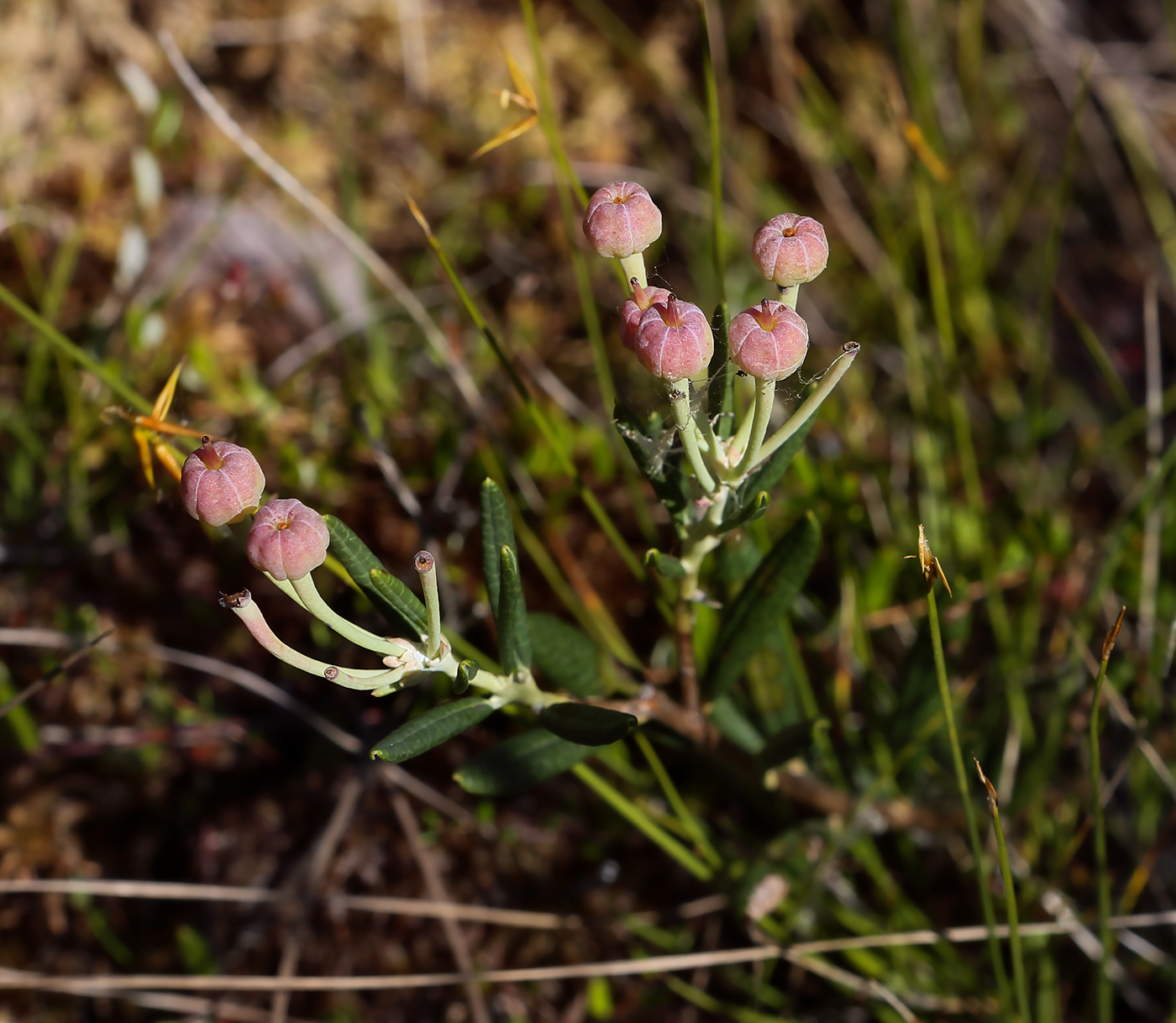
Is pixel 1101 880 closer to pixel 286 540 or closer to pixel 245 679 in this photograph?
pixel 286 540

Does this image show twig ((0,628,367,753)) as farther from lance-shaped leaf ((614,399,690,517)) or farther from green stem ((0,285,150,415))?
lance-shaped leaf ((614,399,690,517))

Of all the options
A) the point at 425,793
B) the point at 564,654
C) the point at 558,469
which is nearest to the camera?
the point at 564,654

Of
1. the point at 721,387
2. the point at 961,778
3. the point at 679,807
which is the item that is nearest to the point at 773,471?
the point at 721,387

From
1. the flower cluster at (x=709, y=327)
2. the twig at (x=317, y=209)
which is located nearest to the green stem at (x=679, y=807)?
the flower cluster at (x=709, y=327)

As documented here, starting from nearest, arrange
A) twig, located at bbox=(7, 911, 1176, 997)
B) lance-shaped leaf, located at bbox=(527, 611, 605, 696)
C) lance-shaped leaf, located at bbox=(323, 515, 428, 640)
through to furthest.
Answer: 1. lance-shaped leaf, located at bbox=(323, 515, 428, 640)
2. lance-shaped leaf, located at bbox=(527, 611, 605, 696)
3. twig, located at bbox=(7, 911, 1176, 997)

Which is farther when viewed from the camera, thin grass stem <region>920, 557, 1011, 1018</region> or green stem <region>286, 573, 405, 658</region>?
thin grass stem <region>920, 557, 1011, 1018</region>

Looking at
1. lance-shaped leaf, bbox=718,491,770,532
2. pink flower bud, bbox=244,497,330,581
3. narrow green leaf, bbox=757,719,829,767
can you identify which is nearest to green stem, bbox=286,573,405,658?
pink flower bud, bbox=244,497,330,581
